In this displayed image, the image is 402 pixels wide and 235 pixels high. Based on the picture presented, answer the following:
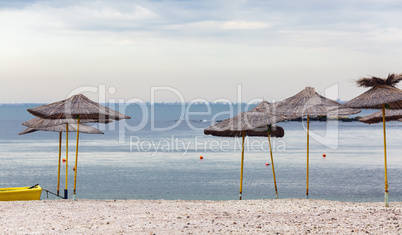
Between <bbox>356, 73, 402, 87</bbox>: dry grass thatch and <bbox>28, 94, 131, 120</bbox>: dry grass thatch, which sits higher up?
<bbox>356, 73, 402, 87</bbox>: dry grass thatch

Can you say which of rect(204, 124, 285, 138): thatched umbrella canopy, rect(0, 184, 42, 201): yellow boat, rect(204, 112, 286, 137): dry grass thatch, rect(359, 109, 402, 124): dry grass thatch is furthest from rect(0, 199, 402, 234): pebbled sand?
rect(359, 109, 402, 124): dry grass thatch

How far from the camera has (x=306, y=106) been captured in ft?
50.3

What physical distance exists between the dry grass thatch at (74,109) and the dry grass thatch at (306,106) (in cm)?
469

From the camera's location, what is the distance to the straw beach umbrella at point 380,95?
13.6m

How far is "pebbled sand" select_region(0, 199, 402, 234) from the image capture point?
33.7 feet

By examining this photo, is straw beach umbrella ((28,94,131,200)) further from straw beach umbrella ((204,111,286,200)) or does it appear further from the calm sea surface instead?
the calm sea surface

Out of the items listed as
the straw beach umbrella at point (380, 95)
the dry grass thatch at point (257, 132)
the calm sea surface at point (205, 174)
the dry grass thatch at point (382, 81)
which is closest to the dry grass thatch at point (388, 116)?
the straw beach umbrella at point (380, 95)

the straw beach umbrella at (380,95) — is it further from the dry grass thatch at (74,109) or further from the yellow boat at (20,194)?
the yellow boat at (20,194)

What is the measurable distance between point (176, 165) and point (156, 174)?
15.9ft

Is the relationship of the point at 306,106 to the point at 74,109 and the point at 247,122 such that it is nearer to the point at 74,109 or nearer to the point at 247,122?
the point at 247,122

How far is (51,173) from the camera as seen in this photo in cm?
3027

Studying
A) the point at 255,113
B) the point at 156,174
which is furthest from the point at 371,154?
the point at 255,113

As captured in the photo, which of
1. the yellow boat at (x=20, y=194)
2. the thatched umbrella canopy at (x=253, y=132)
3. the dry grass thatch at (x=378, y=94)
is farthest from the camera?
the thatched umbrella canopy at (x=253, y=132)

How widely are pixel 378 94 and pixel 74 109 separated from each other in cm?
824
